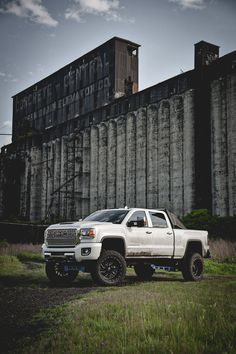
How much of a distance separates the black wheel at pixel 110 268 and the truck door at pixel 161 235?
4.59 ft

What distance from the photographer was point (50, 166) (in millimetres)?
57312

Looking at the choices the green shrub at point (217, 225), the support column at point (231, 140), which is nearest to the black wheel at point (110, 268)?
the green shrub at point (217, 225)

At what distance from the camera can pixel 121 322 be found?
19.9ft

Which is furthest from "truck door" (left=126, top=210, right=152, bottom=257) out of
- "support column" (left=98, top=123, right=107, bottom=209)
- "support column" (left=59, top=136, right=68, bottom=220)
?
"support column" (left=59, top=136, right=68, bottom=220)

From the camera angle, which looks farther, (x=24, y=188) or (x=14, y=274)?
(x=24, y=188)

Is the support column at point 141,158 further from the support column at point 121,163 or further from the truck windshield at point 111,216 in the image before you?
the truck windshield at point 111,216

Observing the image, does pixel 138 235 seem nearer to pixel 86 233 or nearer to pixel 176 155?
pixel 86 233

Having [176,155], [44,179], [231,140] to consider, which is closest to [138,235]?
[231,140]

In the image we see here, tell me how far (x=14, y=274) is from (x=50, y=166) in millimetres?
44514

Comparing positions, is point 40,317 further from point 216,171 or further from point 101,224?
point 216,171

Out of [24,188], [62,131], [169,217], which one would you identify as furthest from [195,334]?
[24,188]

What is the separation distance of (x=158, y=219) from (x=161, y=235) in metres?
0.50

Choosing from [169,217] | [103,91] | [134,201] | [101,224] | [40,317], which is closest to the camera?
[40,317]

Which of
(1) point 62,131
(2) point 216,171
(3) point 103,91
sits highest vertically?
(3) point 103,91
